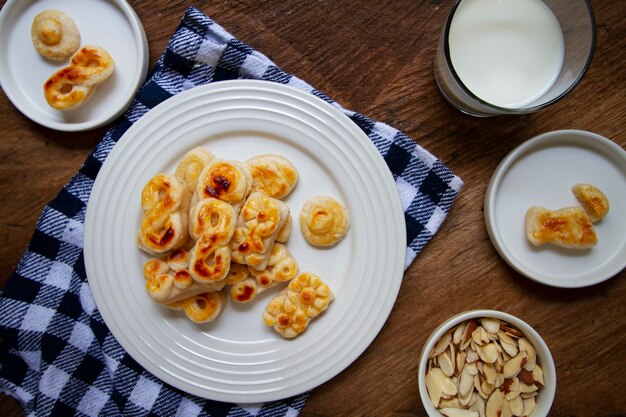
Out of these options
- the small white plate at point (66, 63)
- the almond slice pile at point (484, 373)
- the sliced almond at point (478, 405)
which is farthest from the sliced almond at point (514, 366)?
the small white plate at point (66, 63)

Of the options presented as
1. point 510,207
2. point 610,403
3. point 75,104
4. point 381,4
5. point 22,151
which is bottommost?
point 610,403

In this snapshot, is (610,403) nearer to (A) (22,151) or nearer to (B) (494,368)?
(B) (494,368)

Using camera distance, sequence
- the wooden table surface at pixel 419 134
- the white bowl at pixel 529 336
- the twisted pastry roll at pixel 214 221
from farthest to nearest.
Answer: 1. the wooden table surface at pixel 419 134
2. the white bowl at pixel 529 336
3. the twisted pastry roll at pixel 214 221

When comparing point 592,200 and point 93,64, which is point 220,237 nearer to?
point 93,64

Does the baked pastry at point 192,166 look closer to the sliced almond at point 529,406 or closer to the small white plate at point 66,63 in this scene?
the small white plate at point 66,63

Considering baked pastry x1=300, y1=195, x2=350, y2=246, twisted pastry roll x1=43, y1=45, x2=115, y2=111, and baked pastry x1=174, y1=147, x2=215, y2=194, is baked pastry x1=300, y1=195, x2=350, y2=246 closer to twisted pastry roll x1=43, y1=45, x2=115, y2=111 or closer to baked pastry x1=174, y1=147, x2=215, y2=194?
baked pastry x1=174, y1=147, x2=215, y2=194

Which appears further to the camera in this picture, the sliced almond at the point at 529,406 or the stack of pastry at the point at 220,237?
the sliced almond at the point at 529,406

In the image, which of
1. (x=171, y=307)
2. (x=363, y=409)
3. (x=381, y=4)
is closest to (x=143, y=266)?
(x=171, y=307)
